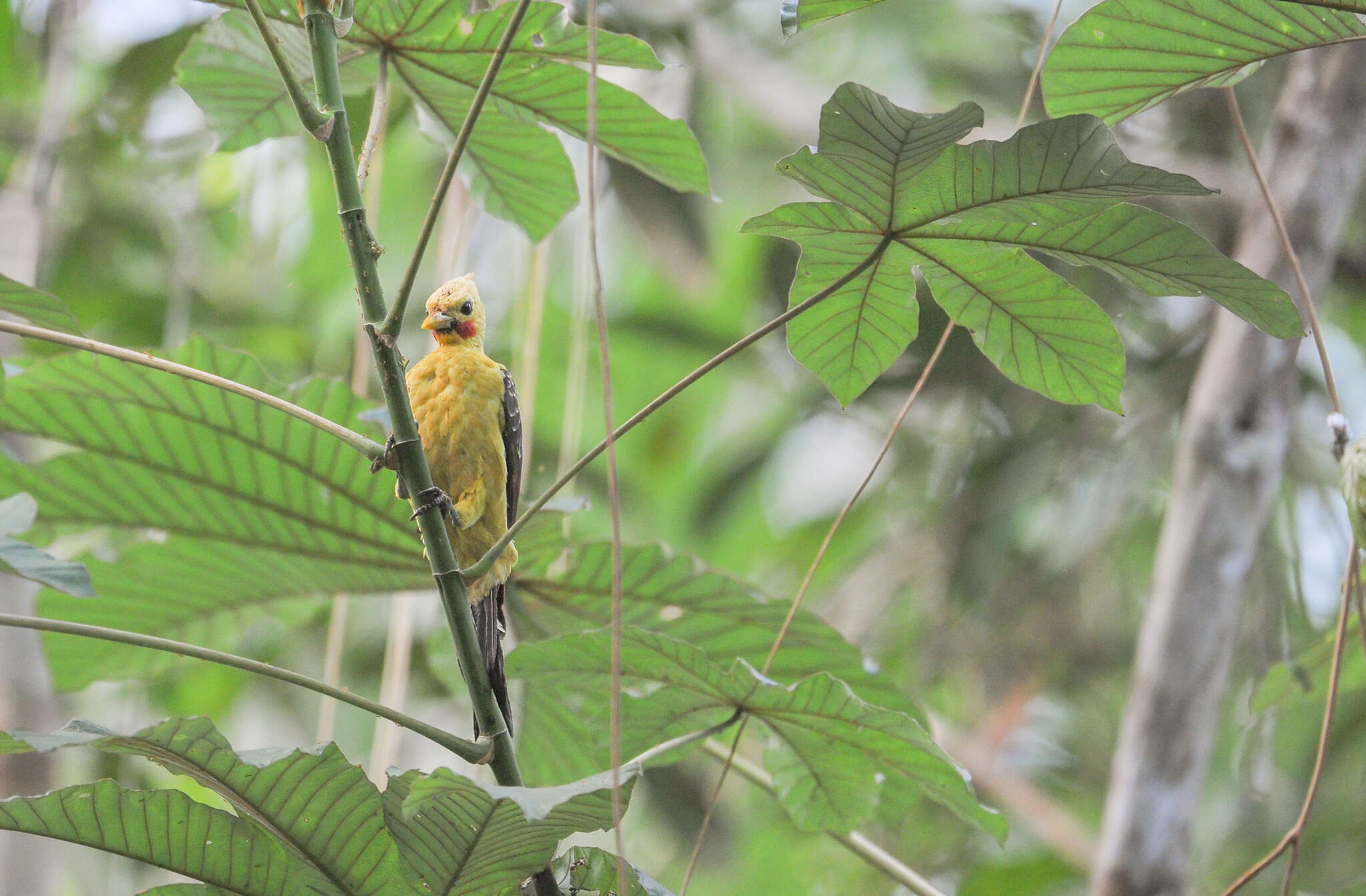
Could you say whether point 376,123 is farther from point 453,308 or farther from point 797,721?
point 797,721

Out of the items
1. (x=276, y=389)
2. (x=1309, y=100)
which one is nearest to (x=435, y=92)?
(x=276, y=389)

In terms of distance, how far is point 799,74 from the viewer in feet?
17.8

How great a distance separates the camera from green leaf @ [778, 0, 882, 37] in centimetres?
116

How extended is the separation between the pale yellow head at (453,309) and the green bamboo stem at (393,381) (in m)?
0.64

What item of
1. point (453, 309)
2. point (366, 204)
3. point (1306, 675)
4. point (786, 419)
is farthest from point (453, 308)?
point (786, 419)

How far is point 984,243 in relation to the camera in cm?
127

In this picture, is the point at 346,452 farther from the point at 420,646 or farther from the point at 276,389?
the point at 420,646

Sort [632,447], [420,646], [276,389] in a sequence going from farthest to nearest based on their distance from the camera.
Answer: [632,447], [420,646], [276,389]

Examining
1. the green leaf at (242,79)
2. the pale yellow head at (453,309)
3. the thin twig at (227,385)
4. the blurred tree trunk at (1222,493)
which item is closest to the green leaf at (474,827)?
the thin twig at (227,385)

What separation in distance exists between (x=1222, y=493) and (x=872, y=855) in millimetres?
1153

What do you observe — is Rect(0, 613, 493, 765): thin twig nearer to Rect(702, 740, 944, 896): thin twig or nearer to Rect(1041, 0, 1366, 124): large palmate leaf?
Rect(702, 740, 944, 896): thin twig

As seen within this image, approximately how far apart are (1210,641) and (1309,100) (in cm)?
110

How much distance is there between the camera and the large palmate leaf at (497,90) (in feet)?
4.85

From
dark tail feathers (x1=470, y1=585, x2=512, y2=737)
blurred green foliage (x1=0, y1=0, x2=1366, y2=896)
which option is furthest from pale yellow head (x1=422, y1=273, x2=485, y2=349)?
dark tail feathers (x1=470, y1=585, x2=512, y2=737)
